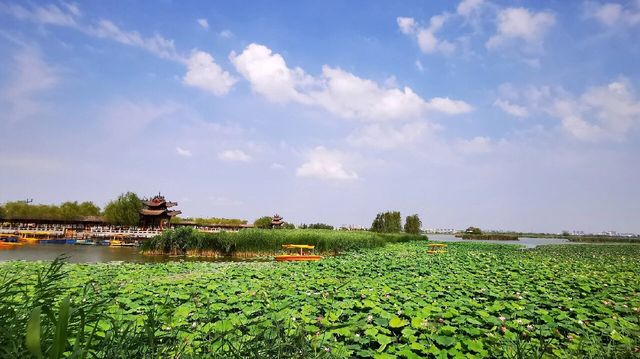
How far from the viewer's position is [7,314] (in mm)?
2453

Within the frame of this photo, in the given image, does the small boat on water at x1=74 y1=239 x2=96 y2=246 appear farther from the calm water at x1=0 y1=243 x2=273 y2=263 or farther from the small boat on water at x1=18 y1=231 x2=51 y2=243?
the calm water at x1=0 y1=243 x2=273 y2=263

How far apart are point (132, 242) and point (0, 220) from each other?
90.8 ft

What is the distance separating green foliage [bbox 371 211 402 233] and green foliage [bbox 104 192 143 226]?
34.7m

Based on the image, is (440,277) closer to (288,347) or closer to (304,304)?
(304,304)

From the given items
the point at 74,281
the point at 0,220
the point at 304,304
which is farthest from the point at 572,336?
the point at 0,220

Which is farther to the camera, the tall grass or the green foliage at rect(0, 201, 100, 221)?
the green foliage at rect(0, 201, 100, 221)

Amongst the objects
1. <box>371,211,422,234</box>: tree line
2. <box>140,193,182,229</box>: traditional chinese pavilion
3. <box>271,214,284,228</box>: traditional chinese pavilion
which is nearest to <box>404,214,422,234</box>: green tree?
<box>371,211,422,234</box>: tree line

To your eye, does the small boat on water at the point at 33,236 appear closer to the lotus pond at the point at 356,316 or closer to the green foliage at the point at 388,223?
the lotus pond at the point at 356,316

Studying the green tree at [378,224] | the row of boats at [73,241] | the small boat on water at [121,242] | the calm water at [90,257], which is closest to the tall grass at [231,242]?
the calm water at [90,257]

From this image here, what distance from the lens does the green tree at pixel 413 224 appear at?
59594 mm

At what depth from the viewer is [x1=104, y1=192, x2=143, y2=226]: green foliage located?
51031 mm

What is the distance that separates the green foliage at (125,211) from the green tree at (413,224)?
39.6 m

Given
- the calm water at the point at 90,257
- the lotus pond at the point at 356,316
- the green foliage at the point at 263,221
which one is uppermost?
the green foliage at the point at 263,221

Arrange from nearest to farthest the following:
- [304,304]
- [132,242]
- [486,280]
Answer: [304,304]
[486,280]
[132,242]
